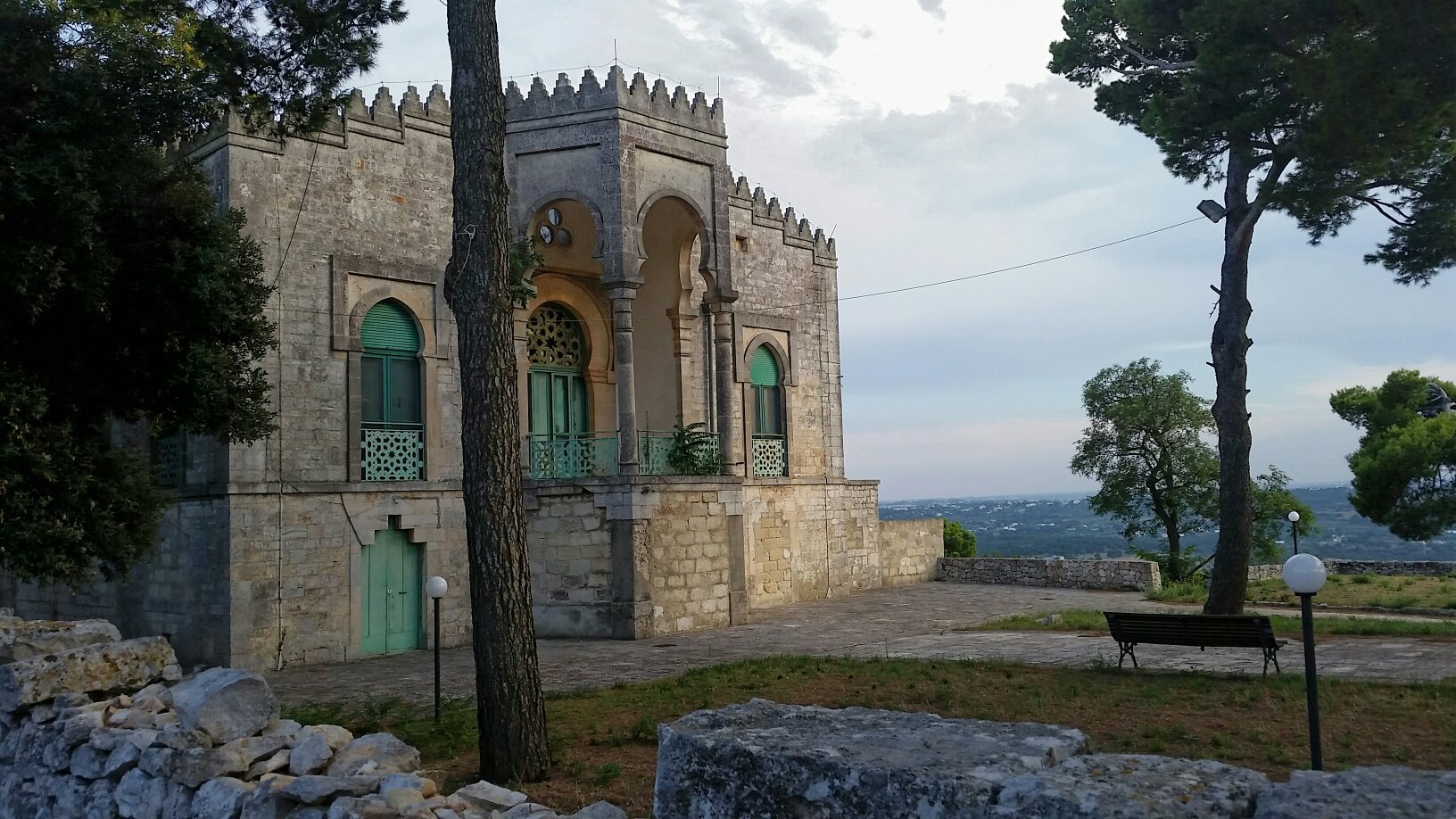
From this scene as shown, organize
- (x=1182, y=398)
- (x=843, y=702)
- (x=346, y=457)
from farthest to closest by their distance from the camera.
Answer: (x=1182, y=398) < (x=346, y=457) < (x=843, y=702)

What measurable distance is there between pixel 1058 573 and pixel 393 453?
50.7 ft

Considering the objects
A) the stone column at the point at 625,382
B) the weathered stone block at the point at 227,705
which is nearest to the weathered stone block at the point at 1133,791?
the weathered stone block at the point at 227,705

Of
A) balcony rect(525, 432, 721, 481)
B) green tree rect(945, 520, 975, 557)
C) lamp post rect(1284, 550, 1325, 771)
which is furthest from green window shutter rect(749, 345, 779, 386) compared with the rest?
lamp post rect(1284, 550, 1325, 771)

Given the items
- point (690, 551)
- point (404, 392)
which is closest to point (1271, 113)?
point (690, 551)

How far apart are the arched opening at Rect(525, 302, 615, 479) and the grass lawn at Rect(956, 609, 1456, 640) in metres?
6.66

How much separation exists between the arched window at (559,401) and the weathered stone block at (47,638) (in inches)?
401

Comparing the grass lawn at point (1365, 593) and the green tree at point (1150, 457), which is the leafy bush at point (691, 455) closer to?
the grass lawn at point (1365, 593)

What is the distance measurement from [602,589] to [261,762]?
1092 centimetres

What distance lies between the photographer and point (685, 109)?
1791 cm

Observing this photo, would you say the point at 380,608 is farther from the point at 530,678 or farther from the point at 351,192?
the point at 530,678

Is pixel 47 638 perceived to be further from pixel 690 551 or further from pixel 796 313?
pixel 796 313

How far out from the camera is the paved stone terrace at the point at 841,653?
1102cm

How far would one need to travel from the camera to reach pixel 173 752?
201 inches

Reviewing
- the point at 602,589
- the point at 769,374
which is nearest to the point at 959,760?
the point at 602,589
